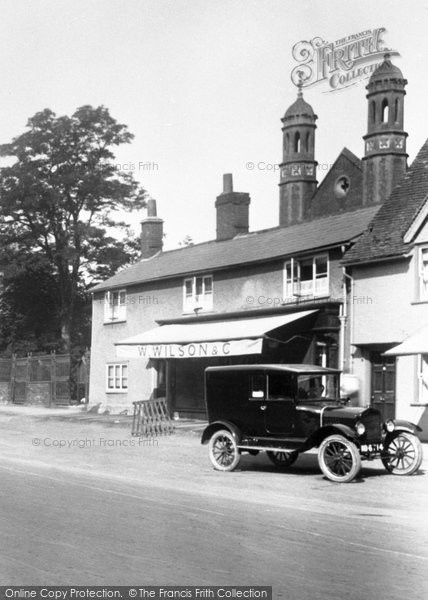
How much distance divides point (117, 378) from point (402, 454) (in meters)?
20.3

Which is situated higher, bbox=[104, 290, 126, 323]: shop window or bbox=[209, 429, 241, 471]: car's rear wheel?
bbox=[104, 290, 126, 323]: shop window

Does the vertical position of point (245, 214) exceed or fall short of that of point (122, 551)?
it exceeds it

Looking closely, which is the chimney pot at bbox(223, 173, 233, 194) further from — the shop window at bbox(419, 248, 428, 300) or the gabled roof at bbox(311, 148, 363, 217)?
the gabled roof at bbox(311, 148, 363, 217)

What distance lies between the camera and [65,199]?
42750 mm

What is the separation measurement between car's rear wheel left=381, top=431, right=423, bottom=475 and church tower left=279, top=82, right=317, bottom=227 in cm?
4060

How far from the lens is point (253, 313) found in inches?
1008

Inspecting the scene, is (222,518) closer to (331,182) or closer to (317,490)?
(317,490)

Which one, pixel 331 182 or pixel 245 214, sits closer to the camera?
pixel 245 214

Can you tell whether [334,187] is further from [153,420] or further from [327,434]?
[327,434]

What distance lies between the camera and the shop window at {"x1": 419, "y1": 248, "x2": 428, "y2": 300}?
20.0 m

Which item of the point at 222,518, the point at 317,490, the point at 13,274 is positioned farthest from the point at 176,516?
the point at 13,274

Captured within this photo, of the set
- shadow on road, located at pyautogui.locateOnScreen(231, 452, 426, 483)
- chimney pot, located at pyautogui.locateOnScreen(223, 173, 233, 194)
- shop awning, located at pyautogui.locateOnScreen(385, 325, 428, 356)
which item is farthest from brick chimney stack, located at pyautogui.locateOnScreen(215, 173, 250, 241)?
shadow on road, located at pyautogui.locateOnScreen(231, 452, 426, 483)

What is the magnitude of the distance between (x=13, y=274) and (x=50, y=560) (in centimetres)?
3861

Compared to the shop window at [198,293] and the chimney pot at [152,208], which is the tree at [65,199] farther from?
the shop window at [198,293]
